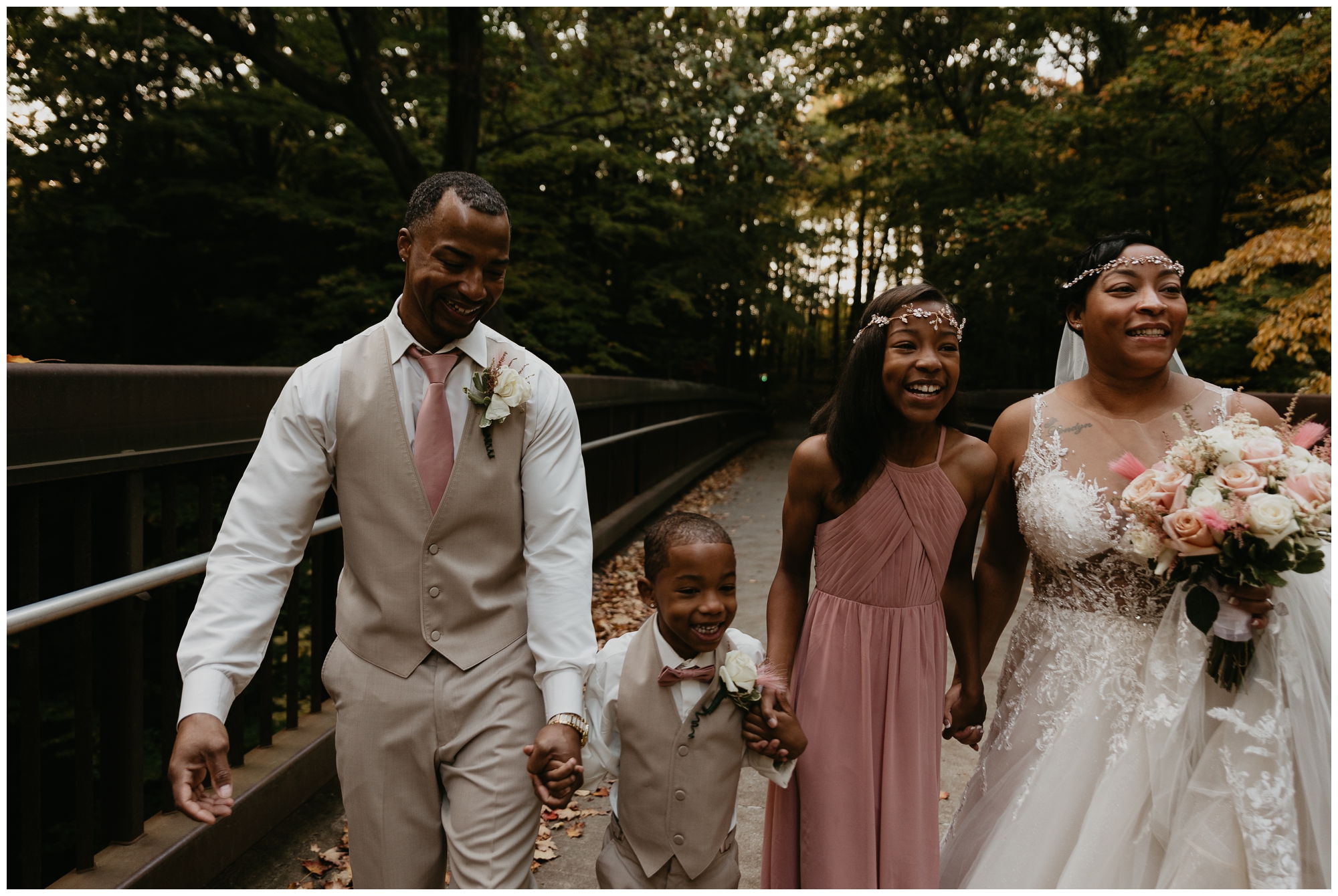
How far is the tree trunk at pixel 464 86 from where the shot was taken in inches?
369

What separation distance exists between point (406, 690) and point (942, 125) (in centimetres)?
1713

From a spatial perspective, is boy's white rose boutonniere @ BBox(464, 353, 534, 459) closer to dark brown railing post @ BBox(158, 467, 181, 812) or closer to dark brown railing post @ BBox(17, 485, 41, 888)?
dark brown railing post @ BBox(17, 485, 41, 888)

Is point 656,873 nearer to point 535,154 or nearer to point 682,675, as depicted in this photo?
point 682,675

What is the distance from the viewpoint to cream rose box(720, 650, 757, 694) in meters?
2.27

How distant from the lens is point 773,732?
2.37 m

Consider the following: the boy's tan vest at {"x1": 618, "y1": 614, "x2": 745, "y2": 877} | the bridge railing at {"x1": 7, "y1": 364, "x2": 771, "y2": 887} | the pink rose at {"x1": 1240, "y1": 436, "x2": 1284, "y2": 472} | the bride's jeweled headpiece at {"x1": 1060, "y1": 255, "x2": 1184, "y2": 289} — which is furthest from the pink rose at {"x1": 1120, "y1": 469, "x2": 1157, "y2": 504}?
the bridge railing at {"x1": 7, "y1": 364, "x2": 771, "y2": 887}

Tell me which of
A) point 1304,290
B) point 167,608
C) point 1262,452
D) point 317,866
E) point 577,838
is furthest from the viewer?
point 1304,290

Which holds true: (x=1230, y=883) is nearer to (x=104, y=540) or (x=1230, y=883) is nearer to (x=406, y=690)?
(x=406, y=690)

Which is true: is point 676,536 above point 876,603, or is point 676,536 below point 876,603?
above

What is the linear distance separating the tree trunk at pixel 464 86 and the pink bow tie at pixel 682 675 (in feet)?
26.7

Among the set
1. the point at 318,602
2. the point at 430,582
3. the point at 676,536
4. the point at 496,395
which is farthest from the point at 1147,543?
the point at 318,602

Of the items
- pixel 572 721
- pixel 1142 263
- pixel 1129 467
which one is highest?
pixel 1142 263

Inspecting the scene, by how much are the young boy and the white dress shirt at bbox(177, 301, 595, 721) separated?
0.26 m

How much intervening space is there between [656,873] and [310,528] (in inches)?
51.3
